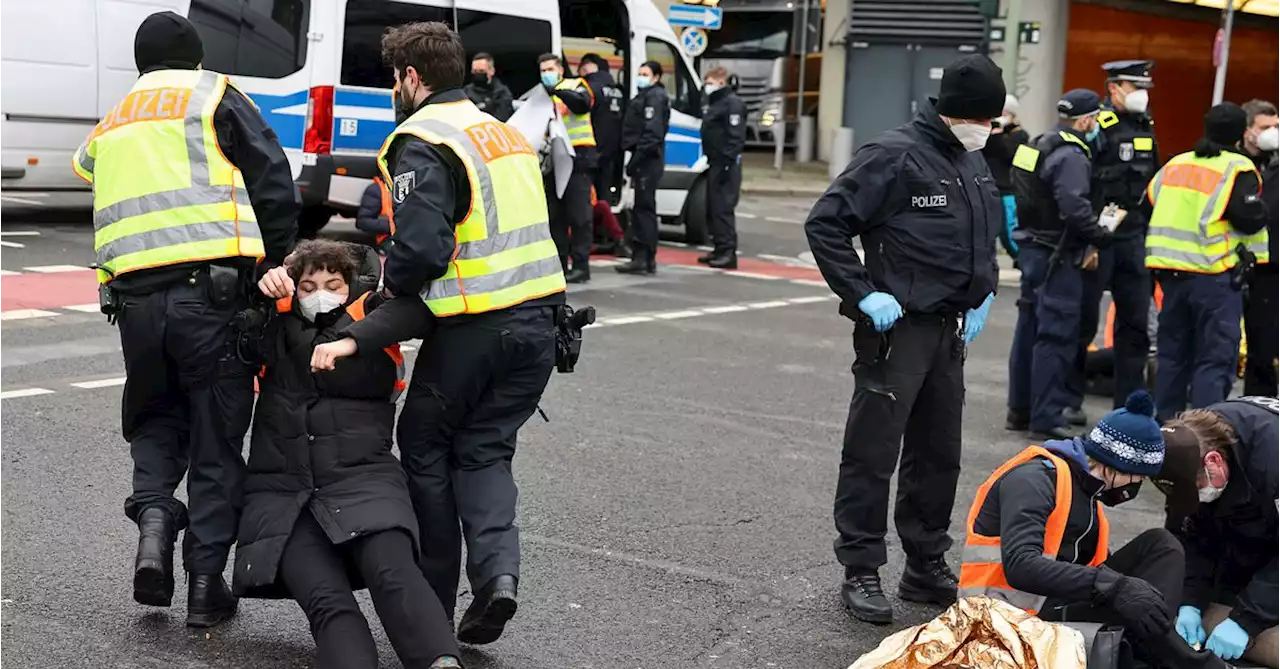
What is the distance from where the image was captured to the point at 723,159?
47.5 feet

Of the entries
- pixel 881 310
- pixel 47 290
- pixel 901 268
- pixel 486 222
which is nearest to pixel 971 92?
pixel 901 268

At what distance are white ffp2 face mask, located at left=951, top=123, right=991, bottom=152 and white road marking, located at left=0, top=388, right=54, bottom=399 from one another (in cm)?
460

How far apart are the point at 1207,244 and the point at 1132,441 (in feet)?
12.7

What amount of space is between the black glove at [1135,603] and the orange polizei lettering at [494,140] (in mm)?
2043

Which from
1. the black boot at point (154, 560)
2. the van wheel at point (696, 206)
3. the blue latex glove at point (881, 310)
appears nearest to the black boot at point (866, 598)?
the blue latex glove at point (881, 310)

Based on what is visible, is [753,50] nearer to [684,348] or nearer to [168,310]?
[684,348]

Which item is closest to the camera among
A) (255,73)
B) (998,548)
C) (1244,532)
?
(998,548)

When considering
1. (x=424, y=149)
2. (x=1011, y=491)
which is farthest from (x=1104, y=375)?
(x=424, y=149)

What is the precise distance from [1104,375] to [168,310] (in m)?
6.77

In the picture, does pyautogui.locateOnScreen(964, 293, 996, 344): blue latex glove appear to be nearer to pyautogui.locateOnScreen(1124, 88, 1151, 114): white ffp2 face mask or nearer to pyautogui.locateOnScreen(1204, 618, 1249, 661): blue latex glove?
pyautogui.locateOnScreen(1204, 618, 1249, 661): blue latex glove

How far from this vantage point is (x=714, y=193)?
1455 cm

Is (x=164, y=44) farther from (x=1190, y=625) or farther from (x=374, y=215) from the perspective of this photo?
(x=374, y=215)

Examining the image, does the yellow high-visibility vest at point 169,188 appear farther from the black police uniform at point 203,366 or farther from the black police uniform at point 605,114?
the black police uniform at point 605,114

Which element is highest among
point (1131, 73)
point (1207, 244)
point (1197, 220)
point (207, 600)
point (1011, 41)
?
point (1011, 41)
